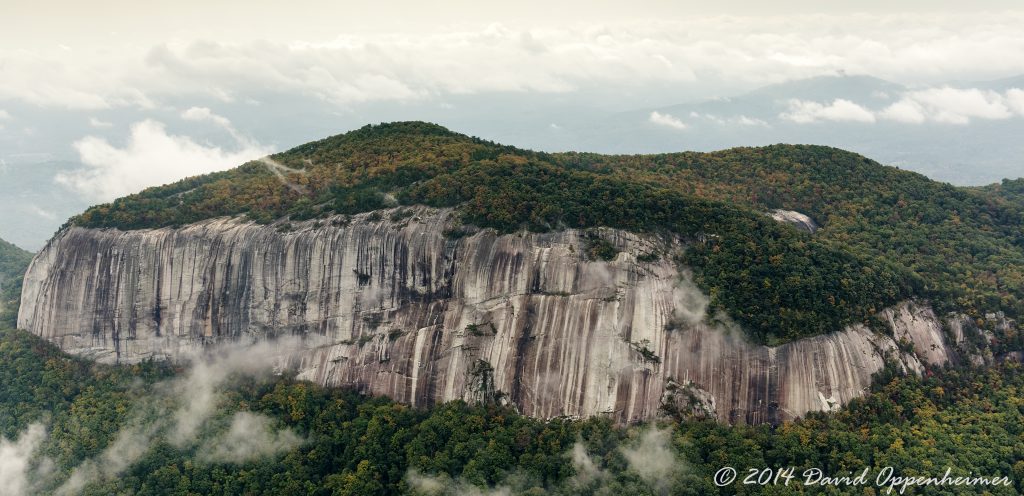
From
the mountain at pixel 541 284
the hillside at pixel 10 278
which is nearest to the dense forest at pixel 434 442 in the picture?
the mountain at pixel 541 284

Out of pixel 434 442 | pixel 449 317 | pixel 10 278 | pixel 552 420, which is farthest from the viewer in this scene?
pixel 10 278

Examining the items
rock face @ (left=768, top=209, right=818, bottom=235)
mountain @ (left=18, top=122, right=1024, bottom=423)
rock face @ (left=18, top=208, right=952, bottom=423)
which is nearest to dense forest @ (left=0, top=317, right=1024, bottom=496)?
rock face @ (left=18, top=208, right=952, bottom=423)

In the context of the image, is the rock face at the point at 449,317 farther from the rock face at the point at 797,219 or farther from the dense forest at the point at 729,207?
the rock face at the point at 797,219

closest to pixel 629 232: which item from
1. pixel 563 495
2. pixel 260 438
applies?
pixel 563 495

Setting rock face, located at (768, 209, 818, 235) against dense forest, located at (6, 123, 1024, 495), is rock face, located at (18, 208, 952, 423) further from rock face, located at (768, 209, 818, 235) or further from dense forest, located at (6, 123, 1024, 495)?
rock face, located at (768, 209, 818, 235)

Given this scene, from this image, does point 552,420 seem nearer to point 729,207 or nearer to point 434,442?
point 434,442

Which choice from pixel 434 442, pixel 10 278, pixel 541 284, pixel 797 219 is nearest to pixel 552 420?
pixel 434 442
